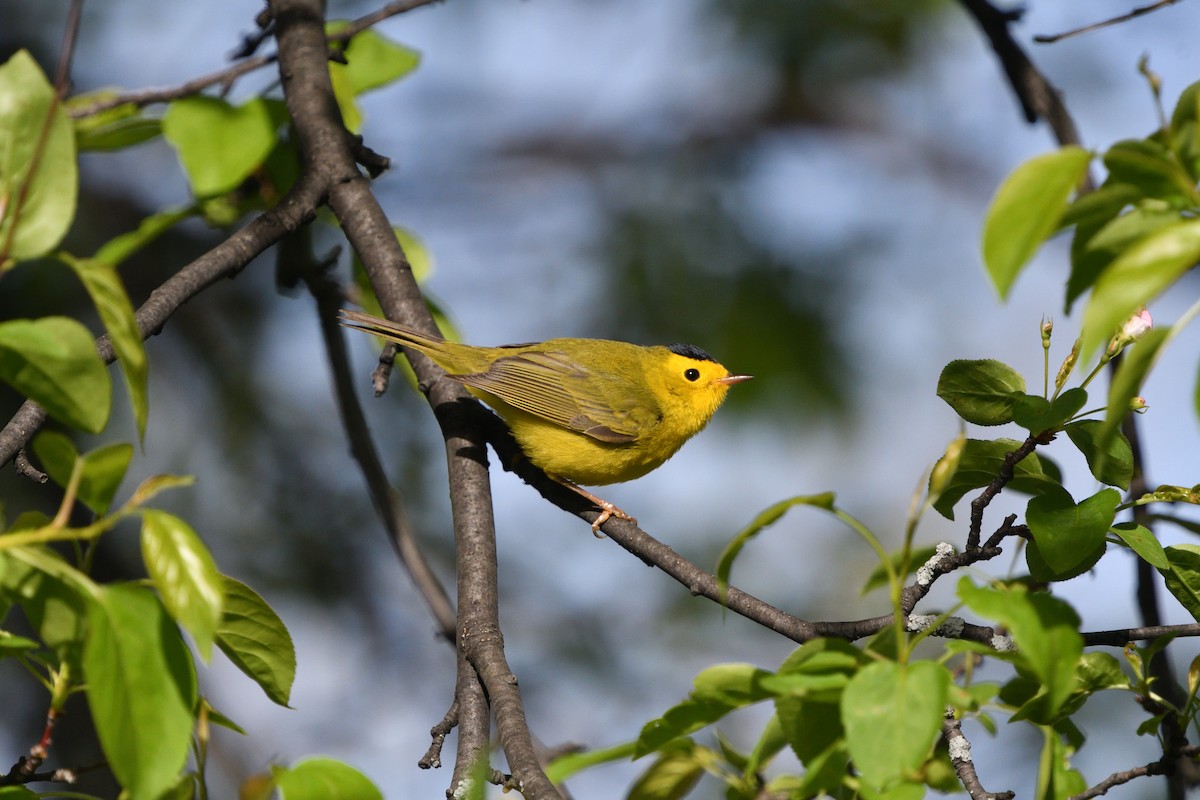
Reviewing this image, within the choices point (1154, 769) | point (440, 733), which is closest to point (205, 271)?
point (440, 733)

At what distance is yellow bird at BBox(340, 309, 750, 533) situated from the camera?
3956 mm

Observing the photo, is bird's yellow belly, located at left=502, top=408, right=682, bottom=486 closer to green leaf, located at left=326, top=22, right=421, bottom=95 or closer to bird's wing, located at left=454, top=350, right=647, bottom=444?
bird's wing, located at left=454, top=350, right=647, bottom=444

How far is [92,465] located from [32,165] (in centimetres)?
37

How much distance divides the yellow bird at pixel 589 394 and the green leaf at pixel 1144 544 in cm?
174

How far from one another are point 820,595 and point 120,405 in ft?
15.0

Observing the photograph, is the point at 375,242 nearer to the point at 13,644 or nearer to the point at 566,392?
the point at 566,392

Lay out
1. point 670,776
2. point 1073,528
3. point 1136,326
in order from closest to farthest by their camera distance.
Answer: point 670,776
point 1073,528
point 1136,326

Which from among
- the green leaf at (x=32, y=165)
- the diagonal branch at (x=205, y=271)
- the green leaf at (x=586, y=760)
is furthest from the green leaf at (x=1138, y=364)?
the diagonal branch at (x=205, y=271)

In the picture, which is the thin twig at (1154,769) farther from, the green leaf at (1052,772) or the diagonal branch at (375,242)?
the diagonal branch at (375,242)

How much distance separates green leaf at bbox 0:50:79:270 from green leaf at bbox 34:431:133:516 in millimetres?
230

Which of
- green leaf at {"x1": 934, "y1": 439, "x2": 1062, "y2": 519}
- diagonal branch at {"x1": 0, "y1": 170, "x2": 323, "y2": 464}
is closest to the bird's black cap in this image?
diagonal branch at {"x1": 0, "y1": 170, "x2": 323, "y2": 464}

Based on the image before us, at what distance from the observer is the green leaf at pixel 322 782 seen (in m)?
1.39

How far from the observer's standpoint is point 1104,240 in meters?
1.37

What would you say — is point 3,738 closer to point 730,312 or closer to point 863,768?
point 730,312
